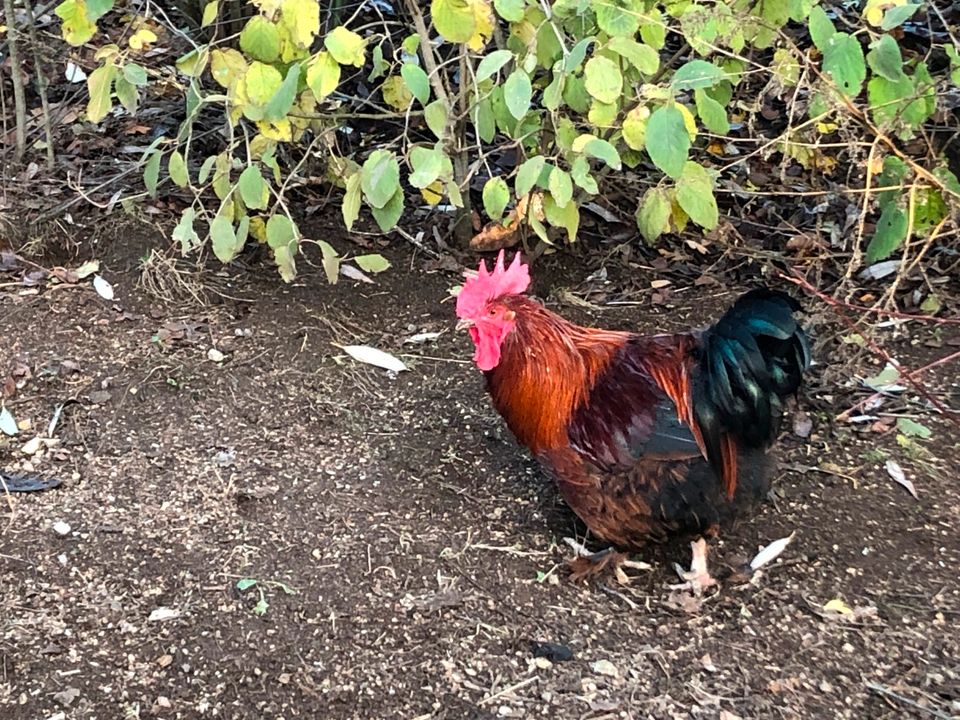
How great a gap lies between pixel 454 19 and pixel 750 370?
1.30m

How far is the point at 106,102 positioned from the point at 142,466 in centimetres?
120

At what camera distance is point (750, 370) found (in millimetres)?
2818

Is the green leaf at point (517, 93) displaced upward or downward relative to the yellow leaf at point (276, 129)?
upward

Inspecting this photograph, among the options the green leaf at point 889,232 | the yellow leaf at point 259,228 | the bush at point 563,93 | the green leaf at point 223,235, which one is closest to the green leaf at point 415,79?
the bush at point 563,93

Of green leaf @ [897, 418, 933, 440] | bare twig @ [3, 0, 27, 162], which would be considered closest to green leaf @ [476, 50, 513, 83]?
green leaf @ [897, 418, 933, 440]

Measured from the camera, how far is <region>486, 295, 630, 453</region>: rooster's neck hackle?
301 centimetres

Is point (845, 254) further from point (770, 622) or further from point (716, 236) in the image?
point (770, 622)

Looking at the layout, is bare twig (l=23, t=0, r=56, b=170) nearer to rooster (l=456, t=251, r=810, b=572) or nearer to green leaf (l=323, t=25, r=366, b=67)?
green leaf (l=323, t=25, r=366, b=67)

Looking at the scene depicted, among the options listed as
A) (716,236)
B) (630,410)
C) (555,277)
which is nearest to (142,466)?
(630,410)

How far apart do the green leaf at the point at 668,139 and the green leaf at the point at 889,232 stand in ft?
3.77

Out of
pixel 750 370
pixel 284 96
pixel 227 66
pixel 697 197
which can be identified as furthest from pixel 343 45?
pixel 750 370

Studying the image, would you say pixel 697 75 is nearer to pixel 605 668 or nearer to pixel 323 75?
pixel 323 75

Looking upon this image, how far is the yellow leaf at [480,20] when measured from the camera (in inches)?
113

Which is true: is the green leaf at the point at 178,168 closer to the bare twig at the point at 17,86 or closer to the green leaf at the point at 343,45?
the green leaf at the point at 343,45
